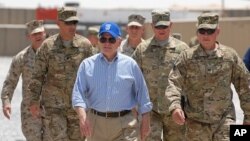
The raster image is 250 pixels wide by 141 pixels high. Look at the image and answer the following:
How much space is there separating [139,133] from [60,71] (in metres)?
1.91

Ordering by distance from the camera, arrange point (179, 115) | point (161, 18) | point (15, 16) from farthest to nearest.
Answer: point (15, 16)
point (161, 18)
point (179, 115)

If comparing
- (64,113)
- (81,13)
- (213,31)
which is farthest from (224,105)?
(81,13)

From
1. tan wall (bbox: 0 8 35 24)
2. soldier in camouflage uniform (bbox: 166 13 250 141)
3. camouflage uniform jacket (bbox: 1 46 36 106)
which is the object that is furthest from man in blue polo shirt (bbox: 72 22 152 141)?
tan wall (bbox: 0 8 35 24)

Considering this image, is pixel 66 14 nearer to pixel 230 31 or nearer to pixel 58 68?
pixel 58 68

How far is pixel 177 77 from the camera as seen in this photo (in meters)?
8.33

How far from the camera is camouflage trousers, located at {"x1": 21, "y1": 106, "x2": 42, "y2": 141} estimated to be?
Answer: 1009 cm

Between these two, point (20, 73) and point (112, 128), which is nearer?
point (112, 128)

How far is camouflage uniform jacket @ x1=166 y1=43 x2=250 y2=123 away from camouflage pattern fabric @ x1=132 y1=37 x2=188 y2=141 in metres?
1.42

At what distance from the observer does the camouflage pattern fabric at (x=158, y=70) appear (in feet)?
32.3

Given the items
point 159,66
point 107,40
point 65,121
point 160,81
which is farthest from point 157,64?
point 107,40

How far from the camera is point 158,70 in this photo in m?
9.98

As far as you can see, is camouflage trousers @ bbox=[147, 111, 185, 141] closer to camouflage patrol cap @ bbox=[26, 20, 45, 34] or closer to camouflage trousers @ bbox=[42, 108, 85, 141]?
camouflage trousers @ bbox=[42, 108, 85, 141]

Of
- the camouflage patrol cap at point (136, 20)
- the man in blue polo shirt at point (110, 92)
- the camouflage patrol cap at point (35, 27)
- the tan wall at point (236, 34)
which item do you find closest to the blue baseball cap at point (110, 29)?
the man in blue polo shirt at point (110, 92)

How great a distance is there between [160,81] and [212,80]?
168 centimetres
